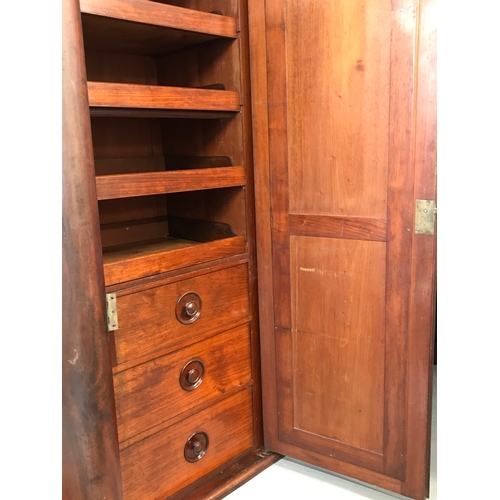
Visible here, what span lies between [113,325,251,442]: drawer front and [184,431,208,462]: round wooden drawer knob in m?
0.10

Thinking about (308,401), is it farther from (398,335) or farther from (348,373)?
(398,335)

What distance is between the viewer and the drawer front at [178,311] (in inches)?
50.9

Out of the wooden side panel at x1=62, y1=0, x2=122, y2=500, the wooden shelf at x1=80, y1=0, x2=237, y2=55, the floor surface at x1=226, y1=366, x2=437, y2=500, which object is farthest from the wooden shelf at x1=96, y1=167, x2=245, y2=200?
the floor surface at x1=226, y1=366, x2=437, y2=500

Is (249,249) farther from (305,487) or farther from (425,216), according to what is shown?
(305,487)

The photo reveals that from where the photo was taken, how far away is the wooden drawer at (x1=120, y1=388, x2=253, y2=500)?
4.41ft

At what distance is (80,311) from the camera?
1.09 meters

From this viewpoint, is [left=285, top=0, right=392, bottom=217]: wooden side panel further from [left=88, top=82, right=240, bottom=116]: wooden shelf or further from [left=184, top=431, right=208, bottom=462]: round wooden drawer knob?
[left=184, top=431, right=208, bottom=462]: round wooden drawer knob

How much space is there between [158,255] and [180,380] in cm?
36

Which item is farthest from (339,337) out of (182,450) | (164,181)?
(164,181)

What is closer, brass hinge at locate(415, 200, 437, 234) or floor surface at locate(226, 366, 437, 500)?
brass hinge at locate(415, 200, 437, 234)

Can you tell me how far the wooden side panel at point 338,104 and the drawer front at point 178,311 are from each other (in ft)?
1.08

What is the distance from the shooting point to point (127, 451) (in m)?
1.32

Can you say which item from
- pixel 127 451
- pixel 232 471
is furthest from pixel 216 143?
pixel 232 471
